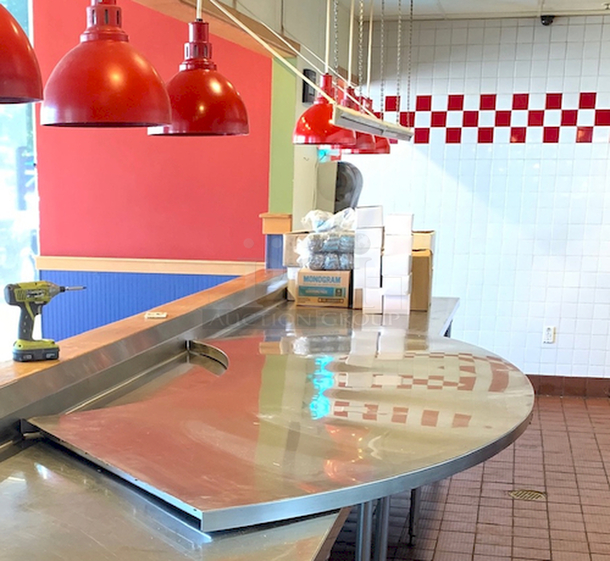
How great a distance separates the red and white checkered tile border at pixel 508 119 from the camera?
5426mm

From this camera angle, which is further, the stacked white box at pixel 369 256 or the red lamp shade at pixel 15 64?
the stacked white box at pixel 369 256

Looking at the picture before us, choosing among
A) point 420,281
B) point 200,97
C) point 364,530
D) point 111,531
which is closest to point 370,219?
point 420,281

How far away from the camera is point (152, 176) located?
519 cm

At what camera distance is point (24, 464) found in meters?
1.63

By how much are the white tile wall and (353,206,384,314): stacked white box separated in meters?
2.17

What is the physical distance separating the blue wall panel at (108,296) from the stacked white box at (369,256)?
1.78 metres

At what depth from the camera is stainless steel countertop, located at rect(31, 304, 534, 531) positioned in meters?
1.47

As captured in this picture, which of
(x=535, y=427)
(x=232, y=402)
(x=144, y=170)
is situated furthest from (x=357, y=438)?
(x=144, y=170)

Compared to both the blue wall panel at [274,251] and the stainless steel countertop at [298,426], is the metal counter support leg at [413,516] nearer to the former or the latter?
the stainless steel countertop at [298,426]

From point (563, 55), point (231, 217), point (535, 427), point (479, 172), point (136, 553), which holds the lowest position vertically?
point (535, 427)

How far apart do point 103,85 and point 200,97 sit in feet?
1.65

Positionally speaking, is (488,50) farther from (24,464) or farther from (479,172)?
(24,464)

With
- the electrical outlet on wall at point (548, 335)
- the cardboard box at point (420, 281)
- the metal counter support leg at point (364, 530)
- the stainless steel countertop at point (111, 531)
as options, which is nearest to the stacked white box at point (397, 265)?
the cardboard box at point (420, 281)

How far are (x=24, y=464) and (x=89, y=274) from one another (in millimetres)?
3747
